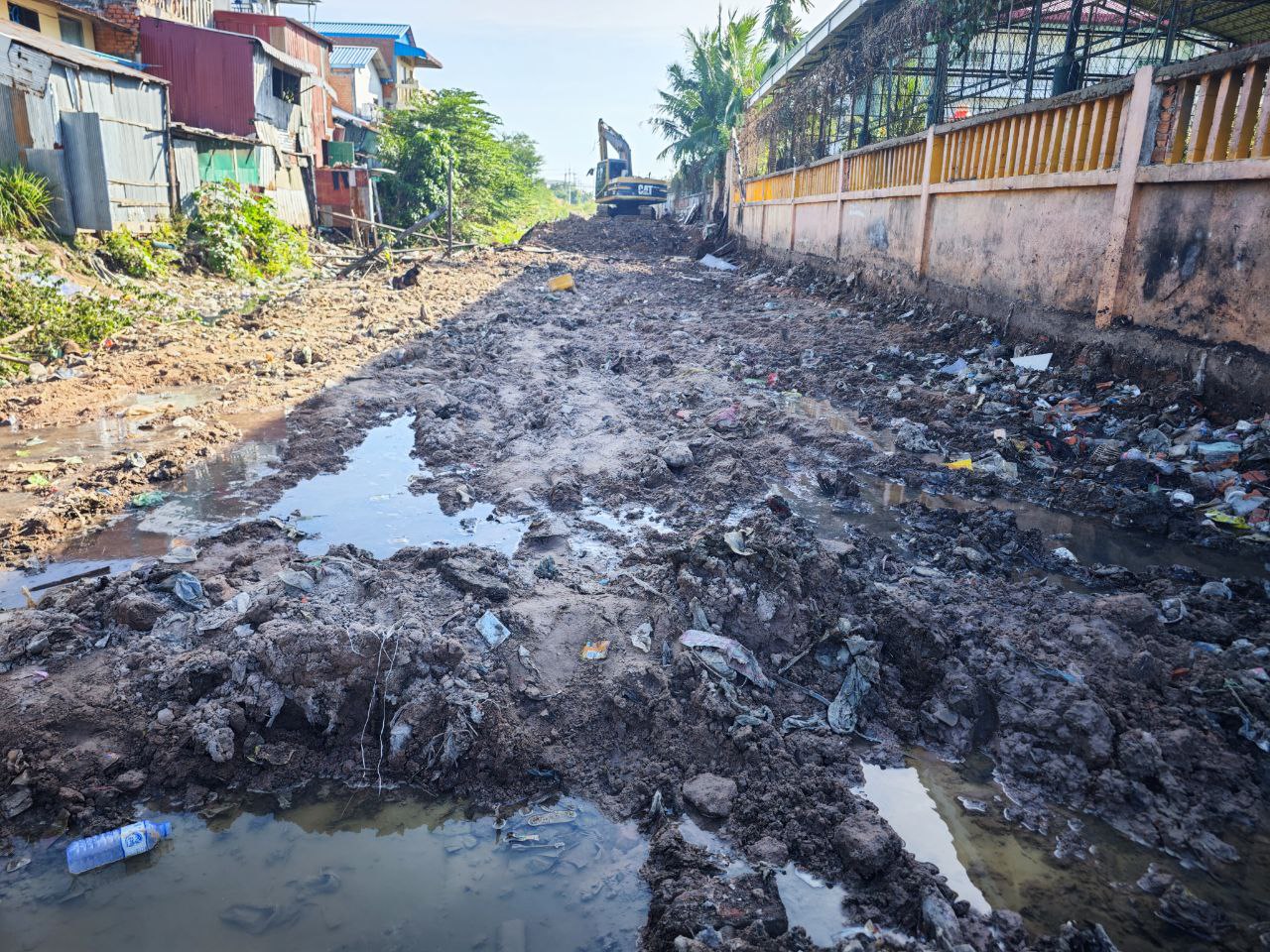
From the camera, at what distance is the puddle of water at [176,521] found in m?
3.79

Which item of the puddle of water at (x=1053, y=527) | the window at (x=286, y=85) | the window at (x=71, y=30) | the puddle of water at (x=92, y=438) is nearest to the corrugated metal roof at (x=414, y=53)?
the window at (x=286, y=85)

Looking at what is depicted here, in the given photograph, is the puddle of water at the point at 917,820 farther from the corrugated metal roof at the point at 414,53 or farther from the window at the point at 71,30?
the corrugated metal roof at the point at 414,53

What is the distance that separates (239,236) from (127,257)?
2.60 meters

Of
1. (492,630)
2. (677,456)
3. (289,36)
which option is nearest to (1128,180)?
(677,456)

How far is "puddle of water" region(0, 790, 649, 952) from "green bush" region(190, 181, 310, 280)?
12615mm

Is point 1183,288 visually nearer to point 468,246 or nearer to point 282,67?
point 468,246

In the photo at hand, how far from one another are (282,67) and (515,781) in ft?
72.0

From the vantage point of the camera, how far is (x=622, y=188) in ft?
102

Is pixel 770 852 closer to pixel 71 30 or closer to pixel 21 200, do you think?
pixel 21 200

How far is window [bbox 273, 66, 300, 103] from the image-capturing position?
19.6 metres

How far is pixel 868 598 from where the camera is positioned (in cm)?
325

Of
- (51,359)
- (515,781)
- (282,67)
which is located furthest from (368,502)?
(282,67)

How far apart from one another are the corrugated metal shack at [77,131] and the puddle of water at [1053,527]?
38.1 ft

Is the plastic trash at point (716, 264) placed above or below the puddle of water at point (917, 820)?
above
